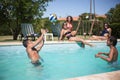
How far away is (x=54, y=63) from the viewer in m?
7.06

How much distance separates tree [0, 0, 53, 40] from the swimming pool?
565 cm

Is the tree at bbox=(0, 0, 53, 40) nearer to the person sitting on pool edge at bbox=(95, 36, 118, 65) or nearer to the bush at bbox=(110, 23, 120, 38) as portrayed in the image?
the bush at bbox=(110, 23, 120, 38)

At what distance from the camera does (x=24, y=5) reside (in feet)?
49.1

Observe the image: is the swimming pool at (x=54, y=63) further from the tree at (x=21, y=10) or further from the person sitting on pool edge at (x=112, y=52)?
the tree at (x=21, y=10)

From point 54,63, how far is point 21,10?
893 cm

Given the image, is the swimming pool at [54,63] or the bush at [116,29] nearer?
the swimming pool at [54,63]

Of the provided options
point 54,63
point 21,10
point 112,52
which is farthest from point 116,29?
point 112,52

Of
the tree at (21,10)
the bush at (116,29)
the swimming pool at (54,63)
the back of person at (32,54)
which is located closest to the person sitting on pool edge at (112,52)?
the swimming pool at (54,63)

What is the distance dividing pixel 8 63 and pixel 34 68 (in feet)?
5.54

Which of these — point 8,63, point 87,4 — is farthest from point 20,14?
point 8,63

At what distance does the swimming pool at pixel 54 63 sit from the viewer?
5304 mm

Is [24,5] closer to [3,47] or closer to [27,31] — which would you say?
[27,31]

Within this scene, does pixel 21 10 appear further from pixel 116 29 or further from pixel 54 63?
pixel 54 63

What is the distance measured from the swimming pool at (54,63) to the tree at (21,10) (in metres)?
5.65
